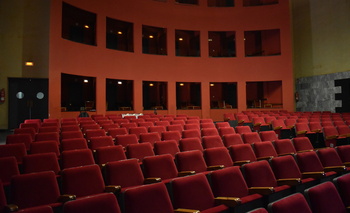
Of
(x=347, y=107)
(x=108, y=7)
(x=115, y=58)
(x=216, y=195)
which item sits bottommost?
(x=216, y=195)

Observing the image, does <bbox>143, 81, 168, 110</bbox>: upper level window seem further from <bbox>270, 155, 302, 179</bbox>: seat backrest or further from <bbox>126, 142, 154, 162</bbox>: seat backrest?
<bbox>270, 155, 302, 179</bbox>: seat backrest

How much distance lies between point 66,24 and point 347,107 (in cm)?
1109

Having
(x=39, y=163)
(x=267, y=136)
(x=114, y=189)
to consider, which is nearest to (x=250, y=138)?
(x=267, y=136)

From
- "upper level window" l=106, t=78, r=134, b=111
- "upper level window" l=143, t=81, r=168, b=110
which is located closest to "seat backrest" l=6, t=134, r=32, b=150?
"upper level window" l=106, t=78, r=134, b=111

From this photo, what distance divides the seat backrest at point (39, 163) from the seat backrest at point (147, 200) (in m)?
1.41

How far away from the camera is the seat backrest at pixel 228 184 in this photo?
220 centimetres

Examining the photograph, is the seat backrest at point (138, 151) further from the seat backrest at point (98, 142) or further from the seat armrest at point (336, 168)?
the seat armrest at point (336, 168)

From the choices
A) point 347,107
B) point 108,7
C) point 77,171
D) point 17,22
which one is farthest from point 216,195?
point 347,107

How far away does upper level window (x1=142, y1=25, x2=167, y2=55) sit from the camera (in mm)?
12250

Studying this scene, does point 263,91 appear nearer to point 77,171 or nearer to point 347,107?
point 347,107

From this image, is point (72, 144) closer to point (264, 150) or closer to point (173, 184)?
point (173, 184)

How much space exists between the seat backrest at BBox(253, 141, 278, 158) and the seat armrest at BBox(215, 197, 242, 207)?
5.44ft

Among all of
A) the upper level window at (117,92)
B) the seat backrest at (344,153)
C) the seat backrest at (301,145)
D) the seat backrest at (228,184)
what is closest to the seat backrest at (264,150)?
the seat backrest at (301,145)

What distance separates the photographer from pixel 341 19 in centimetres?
1051
